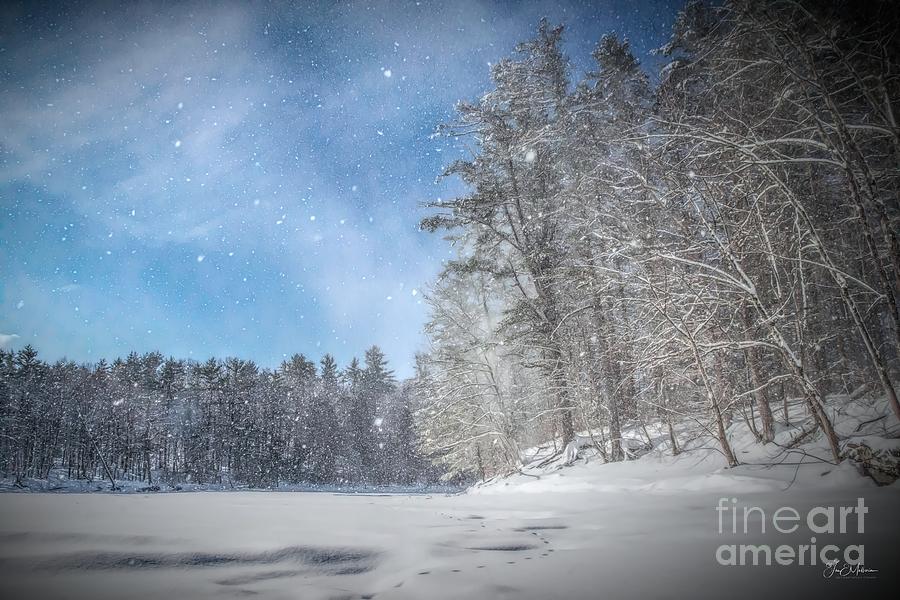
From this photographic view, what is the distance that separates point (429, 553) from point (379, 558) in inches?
13.5

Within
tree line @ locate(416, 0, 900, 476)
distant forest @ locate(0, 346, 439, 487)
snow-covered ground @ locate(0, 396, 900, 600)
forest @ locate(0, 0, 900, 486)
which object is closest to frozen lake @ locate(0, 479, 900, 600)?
snow-covered ground @ locate(0, 396, 900, 600)

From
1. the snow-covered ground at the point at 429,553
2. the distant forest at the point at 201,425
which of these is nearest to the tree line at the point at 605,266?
the snow-covered ground at the point at 429,553

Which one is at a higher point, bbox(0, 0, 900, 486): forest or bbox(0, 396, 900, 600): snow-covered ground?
bbox(0, 0, 900, 486): forest

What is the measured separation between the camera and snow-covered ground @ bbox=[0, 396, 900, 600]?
65.1 inches

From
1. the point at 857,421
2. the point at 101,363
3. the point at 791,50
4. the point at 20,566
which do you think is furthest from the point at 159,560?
the point at 101,363

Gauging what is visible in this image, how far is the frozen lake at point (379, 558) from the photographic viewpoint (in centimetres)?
165

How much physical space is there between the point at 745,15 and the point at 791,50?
3.49 ft

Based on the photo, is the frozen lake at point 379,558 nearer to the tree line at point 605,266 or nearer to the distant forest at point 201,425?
the tree line at point 605,266

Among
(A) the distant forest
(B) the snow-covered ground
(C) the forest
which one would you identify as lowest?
(A) the distant forest

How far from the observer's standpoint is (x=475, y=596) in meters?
1.65

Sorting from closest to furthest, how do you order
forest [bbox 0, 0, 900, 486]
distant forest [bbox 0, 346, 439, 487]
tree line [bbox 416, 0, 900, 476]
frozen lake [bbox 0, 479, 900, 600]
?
frozen lake [bbox 0, 479, 900, 600] → forest [bbox 0, 0, 900, 486] → tree line [bbox 416, 0, 900, 476] → distant forest [bbox 0, 346, 439, 487]
